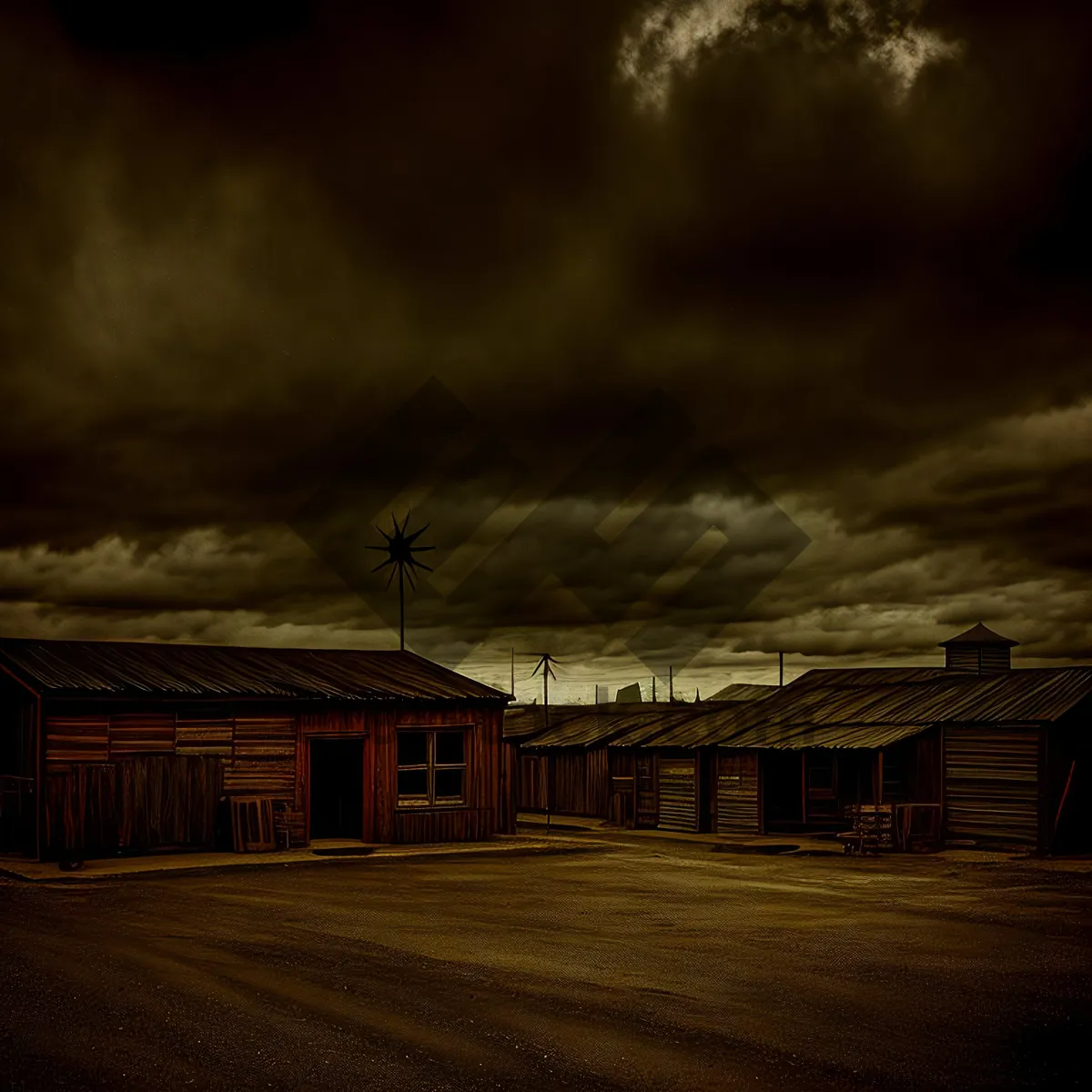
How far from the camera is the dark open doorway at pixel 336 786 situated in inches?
1382

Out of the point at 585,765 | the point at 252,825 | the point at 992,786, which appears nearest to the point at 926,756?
the point at 992,786

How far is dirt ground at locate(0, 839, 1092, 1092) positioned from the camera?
9.58 metres

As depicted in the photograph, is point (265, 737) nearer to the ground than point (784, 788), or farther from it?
farther from it

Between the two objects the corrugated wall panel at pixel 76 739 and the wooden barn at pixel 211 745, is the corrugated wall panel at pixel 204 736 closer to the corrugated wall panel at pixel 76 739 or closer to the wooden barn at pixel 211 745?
the wooden barn at pixel 211 745

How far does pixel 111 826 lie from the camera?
85.7ft

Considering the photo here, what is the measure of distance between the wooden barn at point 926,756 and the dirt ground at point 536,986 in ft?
30.6

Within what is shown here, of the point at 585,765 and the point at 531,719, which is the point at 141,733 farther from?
the point at 531,719

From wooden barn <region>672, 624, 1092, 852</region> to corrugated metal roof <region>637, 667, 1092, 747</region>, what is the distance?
0.07 m

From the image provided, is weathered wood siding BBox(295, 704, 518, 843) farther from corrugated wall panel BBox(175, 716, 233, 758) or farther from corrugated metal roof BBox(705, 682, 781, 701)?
corrugated metal roof BBox(705, 682, 781, 701)

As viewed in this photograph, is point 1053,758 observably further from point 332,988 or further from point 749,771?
point 332,988

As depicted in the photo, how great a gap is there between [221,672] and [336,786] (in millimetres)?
7005

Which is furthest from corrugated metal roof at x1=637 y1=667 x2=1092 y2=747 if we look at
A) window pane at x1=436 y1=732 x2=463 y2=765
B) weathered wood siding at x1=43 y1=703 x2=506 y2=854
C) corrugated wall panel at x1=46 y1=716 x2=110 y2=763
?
corrugated wall panel at x1=46 y1=716 x2=110 y2=763

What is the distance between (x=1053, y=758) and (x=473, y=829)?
48.9 feet

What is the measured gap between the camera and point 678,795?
4084 cm
